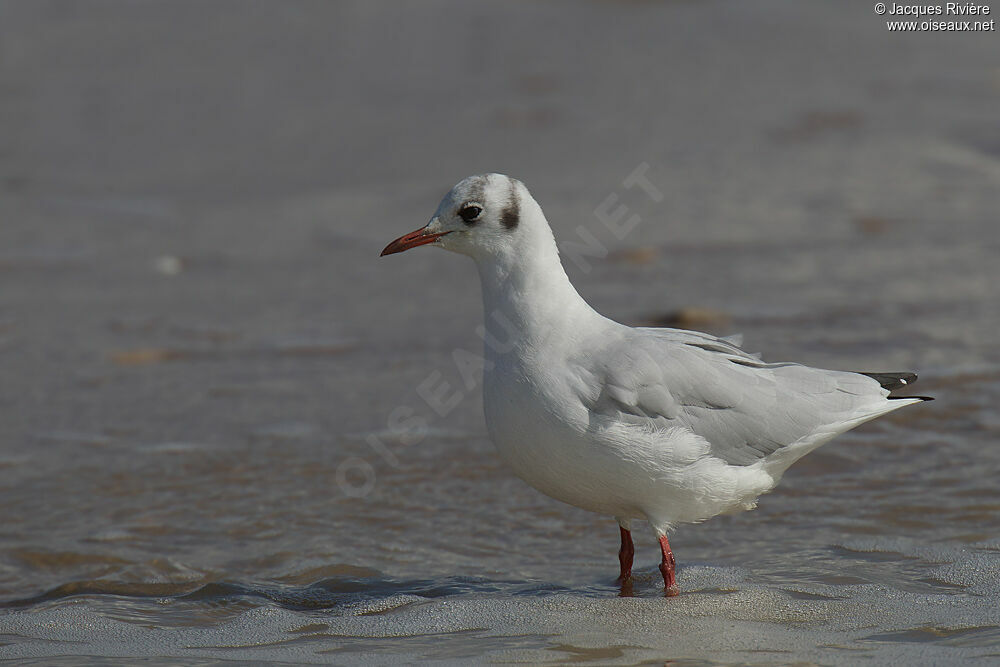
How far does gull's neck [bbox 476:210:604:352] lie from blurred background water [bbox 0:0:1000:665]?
0.98 metres

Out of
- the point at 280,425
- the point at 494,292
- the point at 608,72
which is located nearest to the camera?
the point at 494,292

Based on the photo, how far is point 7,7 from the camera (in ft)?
45.2

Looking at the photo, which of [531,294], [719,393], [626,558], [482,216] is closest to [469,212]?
[482,216]

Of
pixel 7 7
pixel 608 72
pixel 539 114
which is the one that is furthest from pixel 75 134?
pixel 608 72

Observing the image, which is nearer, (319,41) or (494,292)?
(494,292)

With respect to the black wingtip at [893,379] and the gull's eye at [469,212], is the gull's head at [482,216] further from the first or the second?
the black wingtip at [893,379]

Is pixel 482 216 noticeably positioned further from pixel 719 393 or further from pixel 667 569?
pixel 667 569

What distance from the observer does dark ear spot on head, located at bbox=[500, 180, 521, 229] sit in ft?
16.2

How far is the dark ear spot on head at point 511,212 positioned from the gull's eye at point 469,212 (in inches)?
3.5

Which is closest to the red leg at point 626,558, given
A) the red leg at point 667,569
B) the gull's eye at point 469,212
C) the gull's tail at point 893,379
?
the red leg at point 667,569

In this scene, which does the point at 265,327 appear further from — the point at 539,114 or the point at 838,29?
the point at 838,29

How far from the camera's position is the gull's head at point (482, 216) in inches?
195

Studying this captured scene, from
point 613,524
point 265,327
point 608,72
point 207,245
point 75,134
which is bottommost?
point 613,524

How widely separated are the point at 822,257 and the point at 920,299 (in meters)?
0.95
